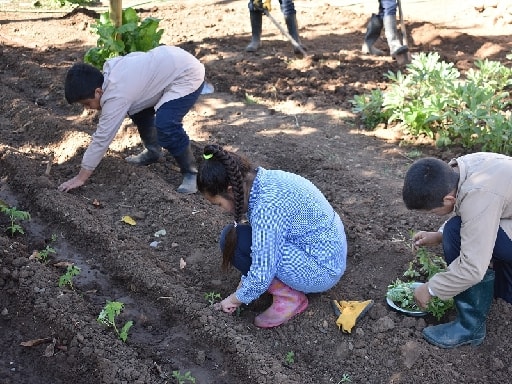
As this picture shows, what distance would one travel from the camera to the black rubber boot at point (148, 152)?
16.4ft

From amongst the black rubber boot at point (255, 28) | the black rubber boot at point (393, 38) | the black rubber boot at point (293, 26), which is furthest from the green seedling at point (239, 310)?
the black rubber boot at point (255, 28)

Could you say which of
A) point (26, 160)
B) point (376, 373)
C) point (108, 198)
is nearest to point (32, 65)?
point (26, 160)

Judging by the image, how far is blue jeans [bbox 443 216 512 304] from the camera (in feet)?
9.29

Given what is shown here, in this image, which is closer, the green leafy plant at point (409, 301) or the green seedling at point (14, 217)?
the green leafy plant at point (409, 301)

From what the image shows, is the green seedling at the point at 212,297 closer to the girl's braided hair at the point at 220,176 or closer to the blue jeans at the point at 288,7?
the girl's braided hair at the point at 220,176

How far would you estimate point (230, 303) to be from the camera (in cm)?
333

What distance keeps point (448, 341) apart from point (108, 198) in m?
2.62

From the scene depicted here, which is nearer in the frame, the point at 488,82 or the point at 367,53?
the point at 488,82

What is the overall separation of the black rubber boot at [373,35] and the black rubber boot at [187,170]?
138 inches

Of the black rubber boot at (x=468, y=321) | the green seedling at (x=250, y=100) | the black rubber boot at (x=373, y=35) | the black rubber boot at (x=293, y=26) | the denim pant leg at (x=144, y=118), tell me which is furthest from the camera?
the black rubber boot at (x=293, y=26)

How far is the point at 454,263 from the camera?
9.11 ft

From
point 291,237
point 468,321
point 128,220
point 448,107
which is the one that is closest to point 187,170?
point 128,220

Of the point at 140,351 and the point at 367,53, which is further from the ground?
the point at 367,53

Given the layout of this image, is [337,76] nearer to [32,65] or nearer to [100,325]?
[32,65]
